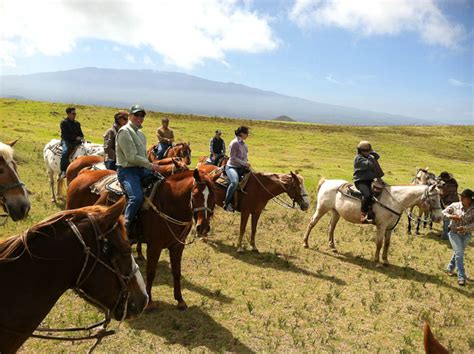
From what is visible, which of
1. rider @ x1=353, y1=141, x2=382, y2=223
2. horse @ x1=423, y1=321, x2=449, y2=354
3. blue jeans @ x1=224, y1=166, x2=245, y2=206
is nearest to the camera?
horse @ x1=423, y1=321, x2=449, y2=354

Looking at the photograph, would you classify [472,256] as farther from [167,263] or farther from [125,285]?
[125,285]

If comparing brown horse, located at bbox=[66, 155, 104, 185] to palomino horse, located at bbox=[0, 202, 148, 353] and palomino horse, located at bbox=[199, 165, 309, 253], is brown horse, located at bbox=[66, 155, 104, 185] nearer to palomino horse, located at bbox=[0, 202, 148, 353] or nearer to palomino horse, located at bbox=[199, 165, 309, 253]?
palomino horse, located at bbox=[199, 165, 309, 253]

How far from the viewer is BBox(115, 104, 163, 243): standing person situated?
23.6 ft

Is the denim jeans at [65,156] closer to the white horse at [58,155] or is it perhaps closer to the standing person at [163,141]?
the white horse at [58,155]

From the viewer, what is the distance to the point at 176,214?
298 inches

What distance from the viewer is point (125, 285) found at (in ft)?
12.0

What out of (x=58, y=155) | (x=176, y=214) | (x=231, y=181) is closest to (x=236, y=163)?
(x=231, y=181)

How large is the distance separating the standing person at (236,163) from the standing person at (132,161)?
458 centimetres

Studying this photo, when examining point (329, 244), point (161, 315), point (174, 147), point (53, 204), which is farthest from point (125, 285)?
point (53, 204)

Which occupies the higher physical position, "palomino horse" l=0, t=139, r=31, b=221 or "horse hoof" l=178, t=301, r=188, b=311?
"palomino horse" l=0, t=139, r=31, b=221

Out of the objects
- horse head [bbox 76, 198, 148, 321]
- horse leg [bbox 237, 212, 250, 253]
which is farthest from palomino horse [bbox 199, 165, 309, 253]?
horse head [bbox 76, 198, 148, 321]

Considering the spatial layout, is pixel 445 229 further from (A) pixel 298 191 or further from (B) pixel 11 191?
(B) pixel 11 191

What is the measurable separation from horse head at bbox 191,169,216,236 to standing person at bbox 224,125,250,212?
4570 millimetres

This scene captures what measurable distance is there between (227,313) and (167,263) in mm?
2961
